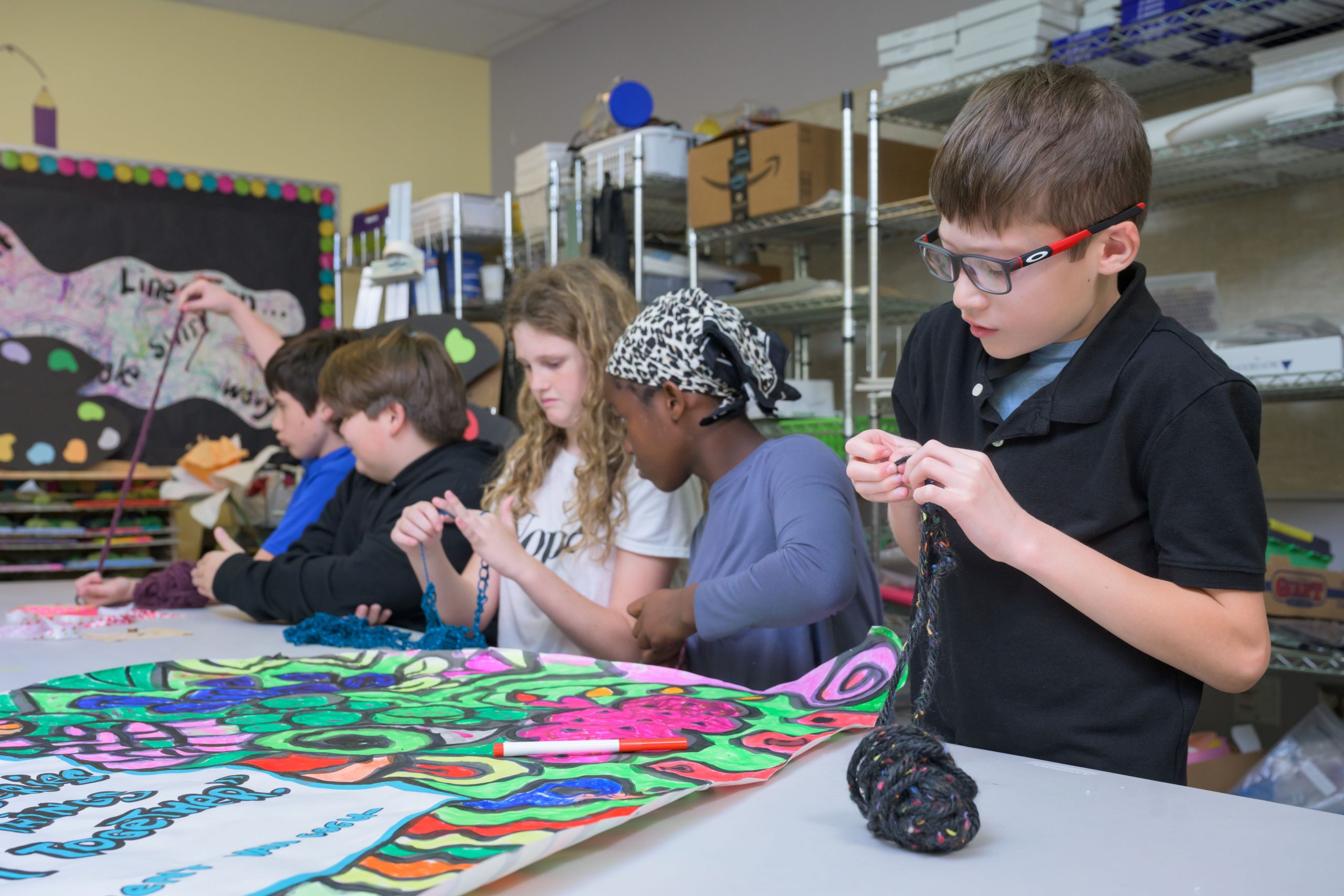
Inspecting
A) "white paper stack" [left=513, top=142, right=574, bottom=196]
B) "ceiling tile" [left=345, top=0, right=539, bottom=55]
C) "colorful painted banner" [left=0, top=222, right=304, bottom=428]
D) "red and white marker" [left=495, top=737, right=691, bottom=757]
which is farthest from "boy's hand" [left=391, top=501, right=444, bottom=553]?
"ceiling tile" [left=345, top=0, right=539, bottom=55]

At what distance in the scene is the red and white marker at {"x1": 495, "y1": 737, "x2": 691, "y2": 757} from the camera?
0.76 metres

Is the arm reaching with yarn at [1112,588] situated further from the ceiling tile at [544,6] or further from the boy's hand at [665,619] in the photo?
the ceiling tile at [544,6]

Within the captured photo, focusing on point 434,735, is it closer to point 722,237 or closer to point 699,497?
point 699,497

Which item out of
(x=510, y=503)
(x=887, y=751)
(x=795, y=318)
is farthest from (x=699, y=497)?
(x=795, y=318)

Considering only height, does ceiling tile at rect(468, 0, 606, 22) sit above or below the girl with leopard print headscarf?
above

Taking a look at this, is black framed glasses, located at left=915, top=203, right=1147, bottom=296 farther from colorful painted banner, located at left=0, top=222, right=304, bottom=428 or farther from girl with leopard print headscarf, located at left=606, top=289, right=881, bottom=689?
colorful painted banner, located at left=0, top=222, right=304, bottom=428

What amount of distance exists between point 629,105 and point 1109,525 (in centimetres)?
260

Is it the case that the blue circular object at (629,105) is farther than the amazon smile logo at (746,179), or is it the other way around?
the blue circular object at (629,105)

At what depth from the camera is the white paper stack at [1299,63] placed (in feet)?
6.30

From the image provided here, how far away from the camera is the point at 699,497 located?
1526 mm

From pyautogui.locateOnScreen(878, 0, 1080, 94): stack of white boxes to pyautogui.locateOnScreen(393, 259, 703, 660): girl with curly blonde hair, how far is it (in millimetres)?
1153

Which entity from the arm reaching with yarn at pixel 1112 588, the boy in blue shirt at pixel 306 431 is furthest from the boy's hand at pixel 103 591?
the arm reaching with yarn at pixel 1112 588

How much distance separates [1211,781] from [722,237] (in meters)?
1.84

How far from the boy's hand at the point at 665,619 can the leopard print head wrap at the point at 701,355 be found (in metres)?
0.24
